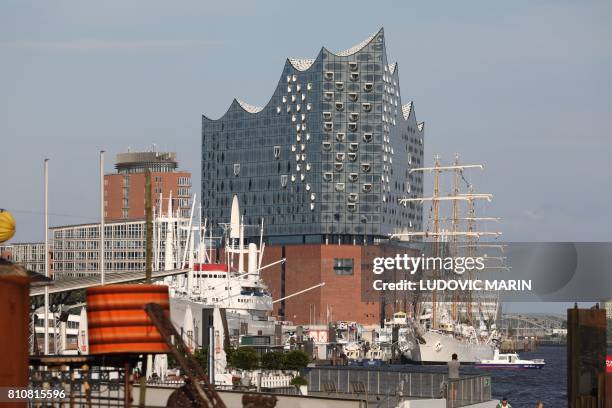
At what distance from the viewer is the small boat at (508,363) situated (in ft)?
589

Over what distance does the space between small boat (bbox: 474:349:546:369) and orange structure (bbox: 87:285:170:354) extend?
532ft

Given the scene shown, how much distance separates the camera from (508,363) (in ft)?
603

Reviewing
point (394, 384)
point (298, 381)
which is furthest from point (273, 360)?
point (394, 384)

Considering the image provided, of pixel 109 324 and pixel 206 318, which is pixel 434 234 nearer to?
pixel 206 318

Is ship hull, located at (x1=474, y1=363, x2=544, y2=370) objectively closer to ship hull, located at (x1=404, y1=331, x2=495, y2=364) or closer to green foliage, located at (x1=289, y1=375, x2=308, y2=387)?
ship hull, located at (x1=404, y1=331, x2=495, y2=364)

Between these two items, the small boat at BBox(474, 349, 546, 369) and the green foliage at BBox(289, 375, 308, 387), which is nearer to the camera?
the green foliage at BBox(289, 375, 308, 387)

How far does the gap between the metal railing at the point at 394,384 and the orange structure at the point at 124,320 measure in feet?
73.4

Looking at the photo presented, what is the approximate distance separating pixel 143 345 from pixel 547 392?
320 ft

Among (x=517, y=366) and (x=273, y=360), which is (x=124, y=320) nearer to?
(x=273, y=360)

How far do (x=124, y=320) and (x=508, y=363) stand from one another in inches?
6635

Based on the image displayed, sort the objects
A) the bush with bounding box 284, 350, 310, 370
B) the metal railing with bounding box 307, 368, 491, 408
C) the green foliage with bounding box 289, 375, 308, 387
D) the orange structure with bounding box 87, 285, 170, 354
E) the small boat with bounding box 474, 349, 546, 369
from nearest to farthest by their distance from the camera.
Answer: the orange structure with bounding box 87, 285, 170, 354, the metal railing with bounding box 307, 368, 491, 408, the green foliage with bounding box 289, 375, 308, 387, the bush with bounding box 284, 350, 310, 370, the small boat with bounding box 474, 349, 546, 369

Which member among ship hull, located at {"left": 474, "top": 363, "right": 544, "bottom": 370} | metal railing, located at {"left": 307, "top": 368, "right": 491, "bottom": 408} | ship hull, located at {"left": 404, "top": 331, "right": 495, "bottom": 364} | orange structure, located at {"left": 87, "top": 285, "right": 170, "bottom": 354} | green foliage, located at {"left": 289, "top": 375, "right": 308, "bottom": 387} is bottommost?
ship hull, located at {"left": 474, "top": 363, "right": 544, "bottom": 370}

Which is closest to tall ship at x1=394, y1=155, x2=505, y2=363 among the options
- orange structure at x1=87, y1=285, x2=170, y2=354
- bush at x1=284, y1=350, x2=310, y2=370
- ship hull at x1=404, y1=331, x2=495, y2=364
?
ship hull at x1=404, y1=331, x2=495, y2=364

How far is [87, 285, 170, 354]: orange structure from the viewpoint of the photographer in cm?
1961
